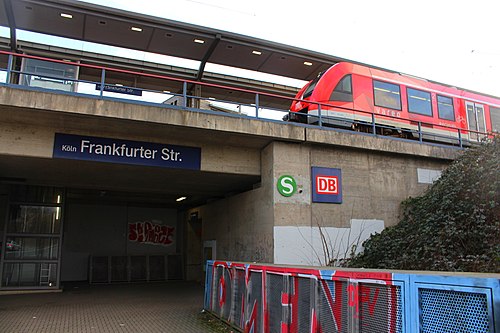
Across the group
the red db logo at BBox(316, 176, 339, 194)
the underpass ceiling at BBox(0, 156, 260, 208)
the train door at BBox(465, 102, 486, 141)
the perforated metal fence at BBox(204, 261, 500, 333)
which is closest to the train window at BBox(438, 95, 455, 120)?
the train door at BBox(465, 102, 486, 141)

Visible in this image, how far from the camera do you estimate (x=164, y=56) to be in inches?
730

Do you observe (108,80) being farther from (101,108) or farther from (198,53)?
(101,108)

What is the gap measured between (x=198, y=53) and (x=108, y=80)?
4908 millimetres

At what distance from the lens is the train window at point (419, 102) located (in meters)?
15.5

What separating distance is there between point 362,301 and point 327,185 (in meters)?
8.04

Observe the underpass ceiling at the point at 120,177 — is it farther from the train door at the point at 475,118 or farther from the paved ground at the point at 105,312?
the train door at the point at 475,118

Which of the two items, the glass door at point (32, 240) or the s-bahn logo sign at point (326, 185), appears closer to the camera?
the s-bahn logo sign at point (326, 185)

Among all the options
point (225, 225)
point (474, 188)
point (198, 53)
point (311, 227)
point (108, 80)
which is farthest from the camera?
point (108, 80)

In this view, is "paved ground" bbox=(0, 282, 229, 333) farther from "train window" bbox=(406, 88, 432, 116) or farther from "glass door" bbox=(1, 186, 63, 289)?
"train window" bbox=(406, 88, 432, 116)

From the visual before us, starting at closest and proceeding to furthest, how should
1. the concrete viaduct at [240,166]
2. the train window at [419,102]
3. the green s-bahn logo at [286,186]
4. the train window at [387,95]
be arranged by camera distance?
1. the concrete viaduct at [240,166]
2. the green s-bahn logo at [286,186]
3. the train window at [387,95]
4. the train window at [419,102]

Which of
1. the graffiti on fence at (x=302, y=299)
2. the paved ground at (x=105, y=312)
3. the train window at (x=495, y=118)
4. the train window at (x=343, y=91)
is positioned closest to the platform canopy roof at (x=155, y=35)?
the train window at (x=343, y=91)

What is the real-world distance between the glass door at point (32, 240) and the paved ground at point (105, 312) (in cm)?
108

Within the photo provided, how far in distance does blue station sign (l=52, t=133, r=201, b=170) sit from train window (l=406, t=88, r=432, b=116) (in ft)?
29.0

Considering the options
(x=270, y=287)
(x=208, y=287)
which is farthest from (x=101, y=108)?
(x=270, y=287)
